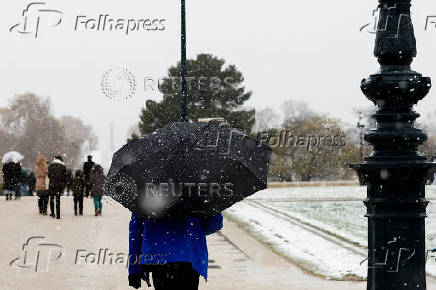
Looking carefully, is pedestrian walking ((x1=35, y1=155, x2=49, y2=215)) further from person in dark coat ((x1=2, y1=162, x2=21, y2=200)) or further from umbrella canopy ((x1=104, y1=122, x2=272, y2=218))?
umbrella canopy ((x1=104, y1=122, x2=272, y2=218))

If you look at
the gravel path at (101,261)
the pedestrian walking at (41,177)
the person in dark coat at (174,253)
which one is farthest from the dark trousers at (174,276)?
the pedestrian walking at (41,177)

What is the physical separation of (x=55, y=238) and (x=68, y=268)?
16.5 feet

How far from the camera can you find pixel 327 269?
12258 mm

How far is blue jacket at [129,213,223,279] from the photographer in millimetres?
5945

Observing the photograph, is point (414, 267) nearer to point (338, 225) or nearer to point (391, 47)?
point (391, 47)

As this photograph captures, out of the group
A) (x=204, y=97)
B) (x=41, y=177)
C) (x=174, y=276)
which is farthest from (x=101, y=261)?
(x=204, y=97)

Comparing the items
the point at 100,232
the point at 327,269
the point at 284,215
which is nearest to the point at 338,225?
the point at 284,215

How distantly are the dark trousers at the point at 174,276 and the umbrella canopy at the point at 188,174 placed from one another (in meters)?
0.34

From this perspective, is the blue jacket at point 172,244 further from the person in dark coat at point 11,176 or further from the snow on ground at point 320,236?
the person in dark coat at point 11,176

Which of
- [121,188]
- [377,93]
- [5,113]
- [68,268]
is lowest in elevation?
[68,268]

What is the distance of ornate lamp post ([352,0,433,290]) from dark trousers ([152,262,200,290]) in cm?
125

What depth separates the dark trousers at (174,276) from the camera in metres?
5.97

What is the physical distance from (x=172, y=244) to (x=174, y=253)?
0.07 m

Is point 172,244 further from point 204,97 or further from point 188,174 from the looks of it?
point 204,97
